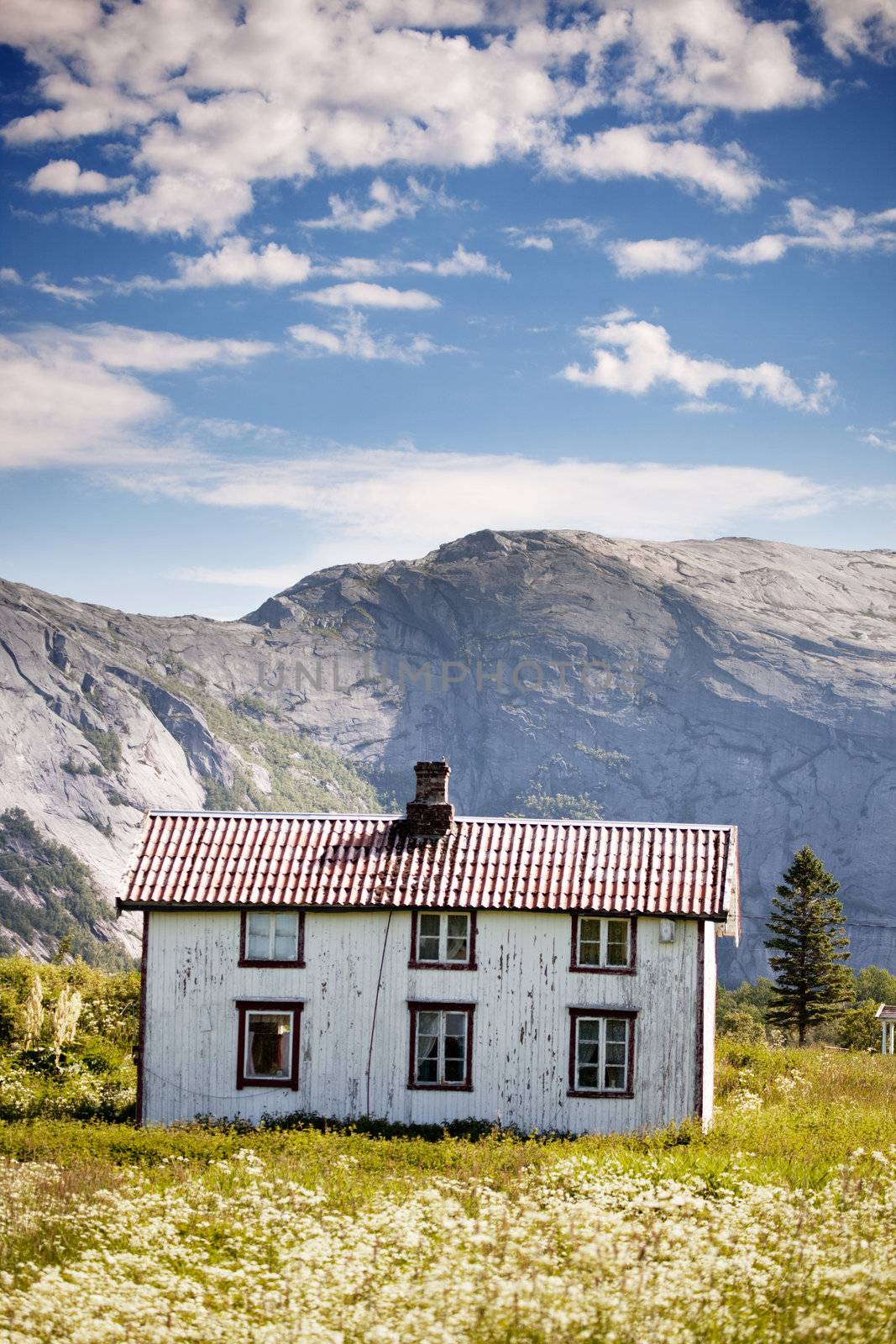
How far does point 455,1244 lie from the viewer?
1374cm

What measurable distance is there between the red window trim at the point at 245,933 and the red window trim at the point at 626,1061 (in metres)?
6.40

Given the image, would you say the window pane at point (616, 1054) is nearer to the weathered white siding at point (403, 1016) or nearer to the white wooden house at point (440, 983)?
the white wooden house at point (440, 983)

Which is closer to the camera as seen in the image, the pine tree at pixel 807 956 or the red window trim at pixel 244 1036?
the red window trim at pixel 244 1036

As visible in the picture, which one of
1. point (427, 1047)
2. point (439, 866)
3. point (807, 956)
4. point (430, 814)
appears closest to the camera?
point (427, 1047)

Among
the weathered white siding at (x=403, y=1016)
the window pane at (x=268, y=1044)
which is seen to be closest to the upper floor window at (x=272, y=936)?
the weathered white siding at (x=403, y=1016)

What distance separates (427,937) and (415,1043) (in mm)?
2404

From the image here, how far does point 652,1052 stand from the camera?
100 ft

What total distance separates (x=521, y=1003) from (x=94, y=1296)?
20.4m

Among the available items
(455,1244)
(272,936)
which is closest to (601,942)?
(272,936)

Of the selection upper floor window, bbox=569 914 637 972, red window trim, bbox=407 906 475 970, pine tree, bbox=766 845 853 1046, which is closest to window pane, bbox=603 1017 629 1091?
upper floor window, bbox=569 914 637 972

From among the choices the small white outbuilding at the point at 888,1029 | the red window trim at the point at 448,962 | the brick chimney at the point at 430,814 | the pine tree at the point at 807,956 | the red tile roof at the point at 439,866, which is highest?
the brick chimney at the point at 430,814

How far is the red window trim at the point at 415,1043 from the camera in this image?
30.8 meters

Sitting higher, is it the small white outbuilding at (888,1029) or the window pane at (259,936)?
the window pane at (259,936)

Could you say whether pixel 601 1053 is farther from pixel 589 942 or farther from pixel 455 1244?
pixel 455 1244
